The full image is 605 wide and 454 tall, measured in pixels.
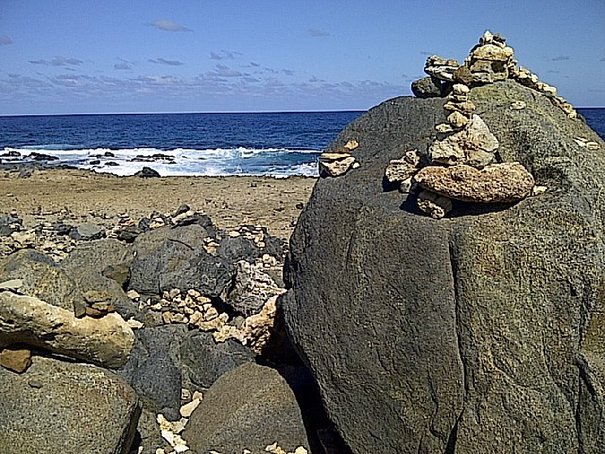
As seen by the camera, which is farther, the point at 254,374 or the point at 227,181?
the point at 227,181

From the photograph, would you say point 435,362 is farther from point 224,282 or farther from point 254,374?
point 224,282

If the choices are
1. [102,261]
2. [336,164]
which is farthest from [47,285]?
[102,261]

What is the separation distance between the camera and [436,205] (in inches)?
164

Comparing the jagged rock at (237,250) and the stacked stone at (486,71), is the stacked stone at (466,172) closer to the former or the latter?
the stacked stone at (486,71)

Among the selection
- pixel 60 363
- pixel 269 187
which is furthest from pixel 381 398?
pixel 269 187

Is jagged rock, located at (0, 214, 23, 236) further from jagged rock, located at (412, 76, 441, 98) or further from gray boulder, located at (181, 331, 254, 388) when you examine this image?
jagged rock, located at (412, 76, 441, 98)

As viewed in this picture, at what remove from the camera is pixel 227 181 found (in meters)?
22.7

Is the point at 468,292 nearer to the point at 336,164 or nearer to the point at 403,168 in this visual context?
the point at 403,168

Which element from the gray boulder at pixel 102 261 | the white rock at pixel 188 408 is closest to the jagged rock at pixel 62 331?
the white rock at pixel 188 408

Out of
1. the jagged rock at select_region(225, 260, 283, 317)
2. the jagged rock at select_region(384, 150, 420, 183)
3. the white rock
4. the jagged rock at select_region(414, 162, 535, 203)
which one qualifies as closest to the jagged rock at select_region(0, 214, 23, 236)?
the jagged rock at select_region(225, 260, 283, 317)

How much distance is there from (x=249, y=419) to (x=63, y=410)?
1393 millimetres

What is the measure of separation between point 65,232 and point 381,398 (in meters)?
9.56

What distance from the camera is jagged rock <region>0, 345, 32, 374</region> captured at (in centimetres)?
432

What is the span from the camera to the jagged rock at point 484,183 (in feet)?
12.7
